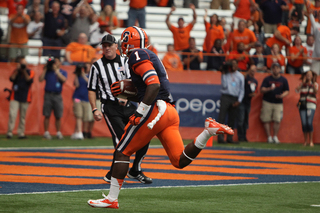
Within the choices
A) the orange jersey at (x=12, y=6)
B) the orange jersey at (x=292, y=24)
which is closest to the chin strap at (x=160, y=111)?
the orange jersey at (x=12, y=6)

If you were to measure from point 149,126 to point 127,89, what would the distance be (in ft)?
1.82

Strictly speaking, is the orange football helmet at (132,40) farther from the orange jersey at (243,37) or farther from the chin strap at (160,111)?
the orange jersey at (243,37)

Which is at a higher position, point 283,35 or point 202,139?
point 283,35

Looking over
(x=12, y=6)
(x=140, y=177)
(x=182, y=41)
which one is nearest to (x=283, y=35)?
(x=182, y=41)

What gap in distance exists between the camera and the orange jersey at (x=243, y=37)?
1705 centimetres

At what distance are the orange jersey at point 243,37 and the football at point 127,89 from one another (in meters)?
11.6

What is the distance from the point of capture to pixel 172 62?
629 inches

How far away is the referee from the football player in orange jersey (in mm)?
1689

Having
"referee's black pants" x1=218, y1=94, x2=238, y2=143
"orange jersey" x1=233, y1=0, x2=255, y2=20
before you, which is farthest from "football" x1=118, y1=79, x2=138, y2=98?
"orange jersey" x1=233, y1=0, x2=255, y2=20

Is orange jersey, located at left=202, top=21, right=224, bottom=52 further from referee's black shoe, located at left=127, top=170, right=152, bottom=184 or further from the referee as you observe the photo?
referee's black shoe, located at left=127, top=170, right=152, bottom=184

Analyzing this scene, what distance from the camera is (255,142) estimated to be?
15.6 m

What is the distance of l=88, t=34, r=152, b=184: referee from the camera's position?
24.2 feet

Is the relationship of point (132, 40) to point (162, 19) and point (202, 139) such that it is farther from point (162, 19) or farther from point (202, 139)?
point (162, 19)

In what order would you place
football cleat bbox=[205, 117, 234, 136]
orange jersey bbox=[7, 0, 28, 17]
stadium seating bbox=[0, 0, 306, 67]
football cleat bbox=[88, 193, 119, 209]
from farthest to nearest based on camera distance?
stadium seating bbox=[0, 0, 306, 67] < orange jersey bbox=[7, 0, 28, 17] < football cleat bbox=[88, 193, 119, 209] < football cleat bbox=[205, 117, 234, 136]
